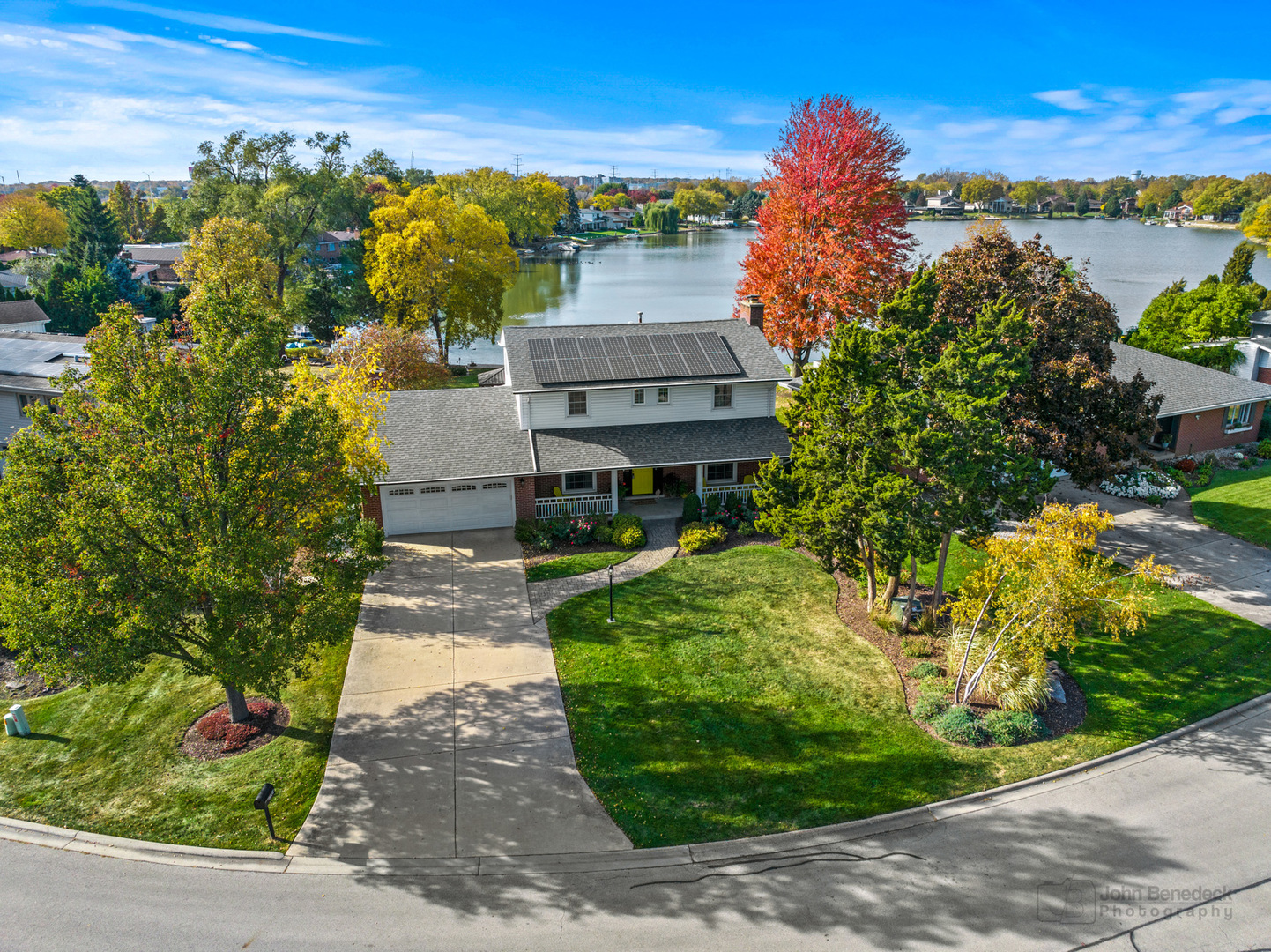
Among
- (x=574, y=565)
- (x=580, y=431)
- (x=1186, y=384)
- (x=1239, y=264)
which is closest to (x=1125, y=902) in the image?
(x=574, y=565)

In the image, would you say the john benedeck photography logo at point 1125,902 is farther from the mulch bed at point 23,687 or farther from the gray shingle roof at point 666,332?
the mulch bed at point 23,687

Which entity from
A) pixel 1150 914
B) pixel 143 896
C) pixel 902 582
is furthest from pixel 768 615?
pixel 143 896

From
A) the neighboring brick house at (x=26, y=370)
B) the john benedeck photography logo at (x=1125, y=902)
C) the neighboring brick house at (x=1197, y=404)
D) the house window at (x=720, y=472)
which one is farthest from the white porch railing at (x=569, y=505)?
the neighboring brick house at (x=26, y=370)

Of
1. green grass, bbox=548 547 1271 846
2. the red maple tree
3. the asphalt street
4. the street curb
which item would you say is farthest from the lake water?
the street curb

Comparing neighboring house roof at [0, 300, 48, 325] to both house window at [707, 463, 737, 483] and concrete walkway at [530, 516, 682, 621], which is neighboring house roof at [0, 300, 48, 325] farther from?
house window at [707, 463, 737, 483]

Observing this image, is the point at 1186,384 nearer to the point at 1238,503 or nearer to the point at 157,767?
the point at 1238,503

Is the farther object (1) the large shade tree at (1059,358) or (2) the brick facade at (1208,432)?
(2) the brick facade at (1208,432)
